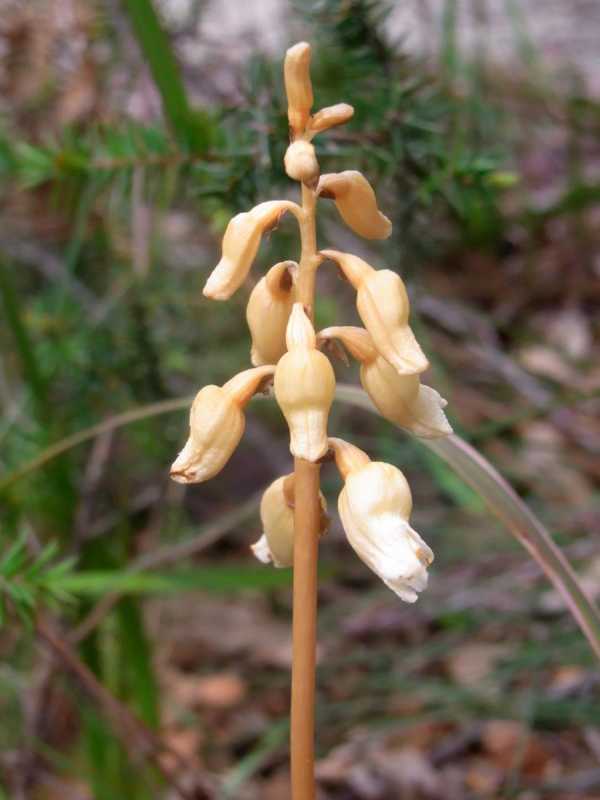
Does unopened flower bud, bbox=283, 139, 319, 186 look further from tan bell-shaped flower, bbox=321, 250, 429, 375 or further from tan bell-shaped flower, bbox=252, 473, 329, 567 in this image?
tan bell-shaped flower, bbox=252, 473, 329, 567

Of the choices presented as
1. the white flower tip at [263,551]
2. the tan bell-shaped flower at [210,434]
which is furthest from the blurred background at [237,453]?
the tan bell-shaped flower at [210,434]

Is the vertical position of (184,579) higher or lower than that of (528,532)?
lower

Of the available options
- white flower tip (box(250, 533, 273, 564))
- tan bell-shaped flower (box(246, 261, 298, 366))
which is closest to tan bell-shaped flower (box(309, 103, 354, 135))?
tan bell-shaped flower (box(246, 261, 298, 366))

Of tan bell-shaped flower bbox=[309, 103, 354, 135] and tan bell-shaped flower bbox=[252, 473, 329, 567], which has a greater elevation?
tan bell-shaped flower bbox=[309, 103, 354, 135]

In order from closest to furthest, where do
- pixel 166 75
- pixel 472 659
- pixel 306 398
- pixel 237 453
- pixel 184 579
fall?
pixel 306 398 → pixel 166 75 → pixel 184 579 → pixel 472 659 → pixel 237 453

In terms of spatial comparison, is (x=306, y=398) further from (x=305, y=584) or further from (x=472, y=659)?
(x=472, y=659)

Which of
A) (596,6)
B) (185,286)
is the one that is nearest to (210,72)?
(185,286)

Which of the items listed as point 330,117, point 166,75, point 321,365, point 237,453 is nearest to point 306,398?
point 321,365
